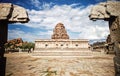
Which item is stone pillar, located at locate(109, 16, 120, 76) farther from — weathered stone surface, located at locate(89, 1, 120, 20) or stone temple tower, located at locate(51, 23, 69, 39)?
stone temple tower, located at locate(51, 23, 69, 39)

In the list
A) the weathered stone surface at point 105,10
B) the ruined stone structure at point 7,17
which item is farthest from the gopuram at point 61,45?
the ruined stone structure at point 7,17

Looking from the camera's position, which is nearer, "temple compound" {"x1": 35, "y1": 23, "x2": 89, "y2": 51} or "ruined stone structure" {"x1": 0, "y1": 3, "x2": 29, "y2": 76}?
"ruined stone structure" {"x1": 0, "y1": 3, "x2": 29, "y2": 76}

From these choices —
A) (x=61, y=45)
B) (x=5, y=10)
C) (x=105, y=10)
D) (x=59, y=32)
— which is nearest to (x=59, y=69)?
(x=105, y=10)

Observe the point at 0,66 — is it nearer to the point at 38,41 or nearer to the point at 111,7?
the point at 111,7

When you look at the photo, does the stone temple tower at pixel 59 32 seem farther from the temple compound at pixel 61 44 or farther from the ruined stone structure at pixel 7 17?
the ruined stone structure at pixel 7 17

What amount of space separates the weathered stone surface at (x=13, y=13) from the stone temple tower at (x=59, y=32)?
140 feet

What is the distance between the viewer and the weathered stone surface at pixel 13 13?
16.7 feet

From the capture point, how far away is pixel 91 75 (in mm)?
7469

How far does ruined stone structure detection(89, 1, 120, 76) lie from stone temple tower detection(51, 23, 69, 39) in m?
42.4

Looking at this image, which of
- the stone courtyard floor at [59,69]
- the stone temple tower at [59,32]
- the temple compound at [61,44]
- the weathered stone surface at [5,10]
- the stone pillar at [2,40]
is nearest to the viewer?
the weathered stone surface at [5,10]

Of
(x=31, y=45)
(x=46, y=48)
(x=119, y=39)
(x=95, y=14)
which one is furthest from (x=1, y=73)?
(x=31, y=45)

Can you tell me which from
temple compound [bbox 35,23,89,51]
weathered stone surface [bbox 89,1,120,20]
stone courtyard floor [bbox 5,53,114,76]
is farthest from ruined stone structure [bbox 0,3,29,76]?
temple compound [bbox 35,23,89,51]

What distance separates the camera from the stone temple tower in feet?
158

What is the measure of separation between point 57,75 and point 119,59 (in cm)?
373
